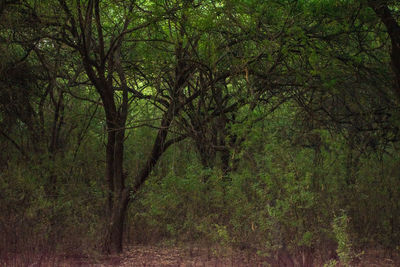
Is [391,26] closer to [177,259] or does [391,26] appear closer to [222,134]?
[222,134]

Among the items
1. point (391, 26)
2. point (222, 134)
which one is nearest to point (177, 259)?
point (222, 134)

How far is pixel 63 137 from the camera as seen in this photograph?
35.2 ft

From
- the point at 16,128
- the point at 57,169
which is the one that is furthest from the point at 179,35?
the point at 16,128

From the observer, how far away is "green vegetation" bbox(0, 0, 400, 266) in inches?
268

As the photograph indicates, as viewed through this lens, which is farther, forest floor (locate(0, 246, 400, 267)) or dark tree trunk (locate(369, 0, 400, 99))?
forest floor (locate(0, 246, 400, 267))

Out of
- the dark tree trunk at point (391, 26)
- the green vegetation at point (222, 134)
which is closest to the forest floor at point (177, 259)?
the green vegetation at point (222, 134)

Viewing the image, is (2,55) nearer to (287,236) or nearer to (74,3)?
(74,3)

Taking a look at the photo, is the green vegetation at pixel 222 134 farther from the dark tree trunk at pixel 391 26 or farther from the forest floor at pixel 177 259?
the forest floor at pixel 177 259

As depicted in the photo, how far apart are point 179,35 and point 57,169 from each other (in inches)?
136

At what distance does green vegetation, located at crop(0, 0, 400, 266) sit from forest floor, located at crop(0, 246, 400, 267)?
0.51ft

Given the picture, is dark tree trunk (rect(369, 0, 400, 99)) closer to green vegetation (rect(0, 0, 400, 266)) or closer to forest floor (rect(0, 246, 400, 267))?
green vegetation (rect(0, 0, 400, 266))

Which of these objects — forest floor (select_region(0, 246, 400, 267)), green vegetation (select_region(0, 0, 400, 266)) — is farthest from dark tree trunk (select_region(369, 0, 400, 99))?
forest floor (select_region(0, 246, 400, 267))

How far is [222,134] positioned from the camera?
809 centimetres

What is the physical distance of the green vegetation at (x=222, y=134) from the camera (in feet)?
22.3
